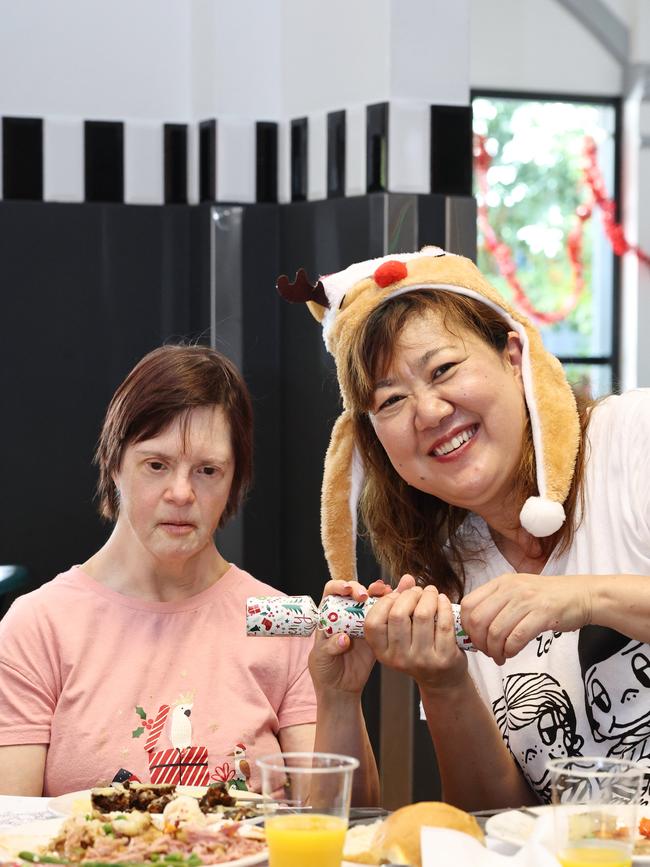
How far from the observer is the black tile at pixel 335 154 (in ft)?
8.35

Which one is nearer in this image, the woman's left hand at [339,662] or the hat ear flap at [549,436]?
the woman's left hand at [339,662]

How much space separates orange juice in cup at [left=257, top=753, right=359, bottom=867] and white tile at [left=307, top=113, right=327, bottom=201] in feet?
5.47

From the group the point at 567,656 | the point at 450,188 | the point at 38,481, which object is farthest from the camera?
the point at 38,481

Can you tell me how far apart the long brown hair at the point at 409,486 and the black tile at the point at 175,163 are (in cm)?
102

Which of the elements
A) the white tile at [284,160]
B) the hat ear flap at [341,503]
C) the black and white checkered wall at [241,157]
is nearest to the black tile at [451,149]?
the black and white checkered wall at [241,157]

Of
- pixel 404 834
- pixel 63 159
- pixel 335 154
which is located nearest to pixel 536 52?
pixel 335 154

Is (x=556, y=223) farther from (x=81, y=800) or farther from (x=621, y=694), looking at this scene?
(x=81, y=800)

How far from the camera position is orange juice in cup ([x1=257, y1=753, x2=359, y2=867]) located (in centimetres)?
109

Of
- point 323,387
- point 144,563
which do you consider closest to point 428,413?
point 144,563

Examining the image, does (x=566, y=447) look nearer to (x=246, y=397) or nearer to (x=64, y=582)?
(x=246, y=397)

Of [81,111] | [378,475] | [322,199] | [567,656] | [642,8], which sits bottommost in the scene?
[567,656]

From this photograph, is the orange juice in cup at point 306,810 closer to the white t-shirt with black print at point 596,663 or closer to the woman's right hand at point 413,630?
the woman's right hand at point 413,630

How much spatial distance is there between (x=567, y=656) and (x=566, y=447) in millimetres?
270

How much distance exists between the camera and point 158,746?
5.73 feet
